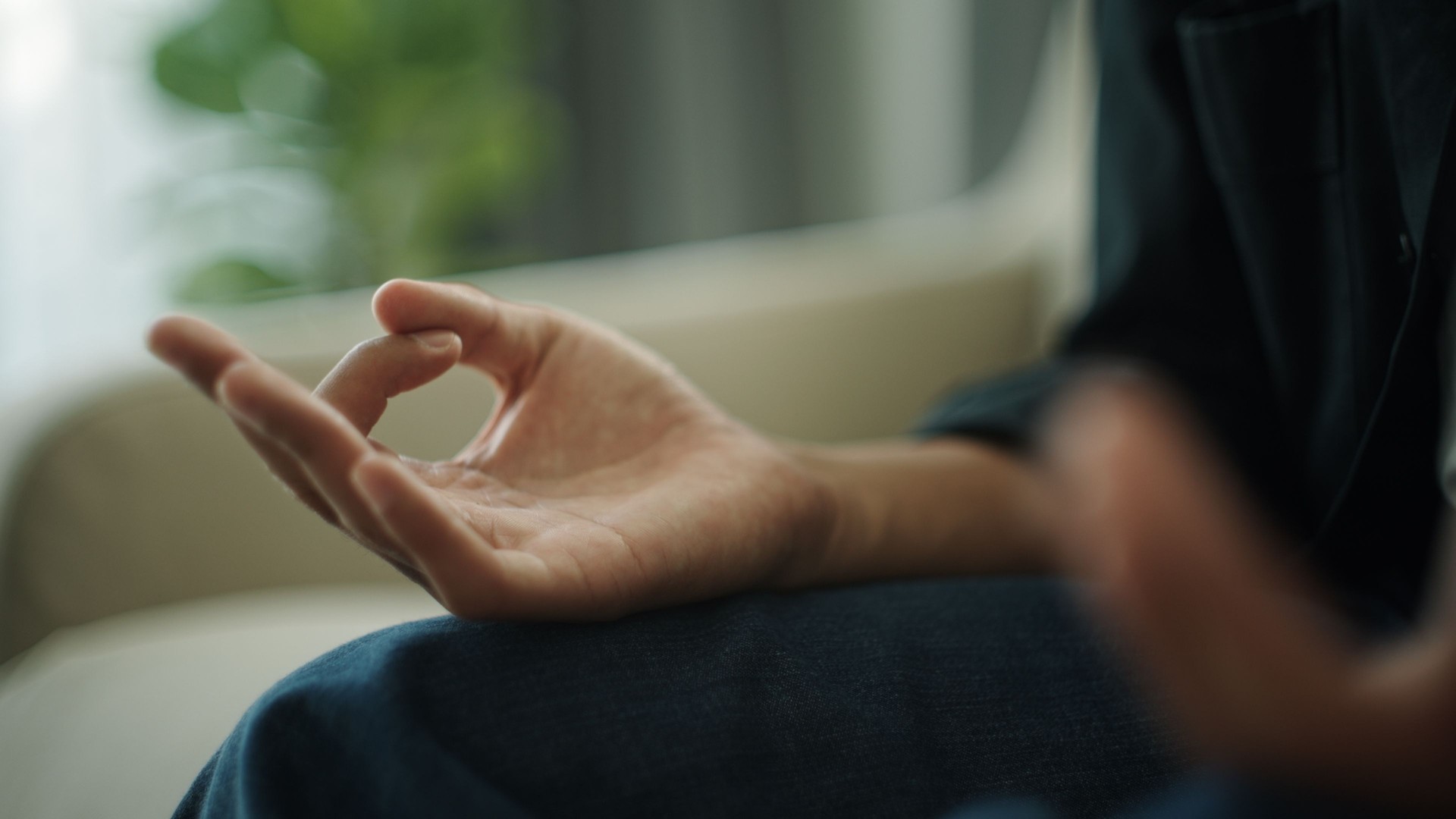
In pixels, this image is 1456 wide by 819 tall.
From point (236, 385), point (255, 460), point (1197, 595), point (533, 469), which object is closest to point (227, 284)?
point (255, 460)

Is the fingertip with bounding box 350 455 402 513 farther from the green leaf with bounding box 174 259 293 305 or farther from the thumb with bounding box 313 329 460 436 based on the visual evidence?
the green leaf with bounding box 174 259 293 305

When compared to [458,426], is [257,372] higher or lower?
higher

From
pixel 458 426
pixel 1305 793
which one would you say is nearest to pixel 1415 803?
pixel 1305 793

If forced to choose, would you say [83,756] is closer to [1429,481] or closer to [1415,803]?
[1415,803]

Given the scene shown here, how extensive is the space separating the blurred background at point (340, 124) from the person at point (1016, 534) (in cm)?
94

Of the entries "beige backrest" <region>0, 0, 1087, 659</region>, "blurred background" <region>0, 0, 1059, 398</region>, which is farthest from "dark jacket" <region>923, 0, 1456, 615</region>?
"blurred background" <region>0, 0, 1059, 398</region>

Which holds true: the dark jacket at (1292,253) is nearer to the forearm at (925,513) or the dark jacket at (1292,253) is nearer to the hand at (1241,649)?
the forearm at (925,513)

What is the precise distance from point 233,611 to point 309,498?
1.17ft

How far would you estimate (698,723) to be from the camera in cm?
33

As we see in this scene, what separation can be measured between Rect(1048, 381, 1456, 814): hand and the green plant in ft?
5.25

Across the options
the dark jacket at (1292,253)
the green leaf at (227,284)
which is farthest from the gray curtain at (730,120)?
the dark jacket at (1292,253)

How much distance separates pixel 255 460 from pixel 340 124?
3.48ft

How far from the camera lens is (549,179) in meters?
2.15

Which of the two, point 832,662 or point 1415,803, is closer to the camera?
point 1415,803
